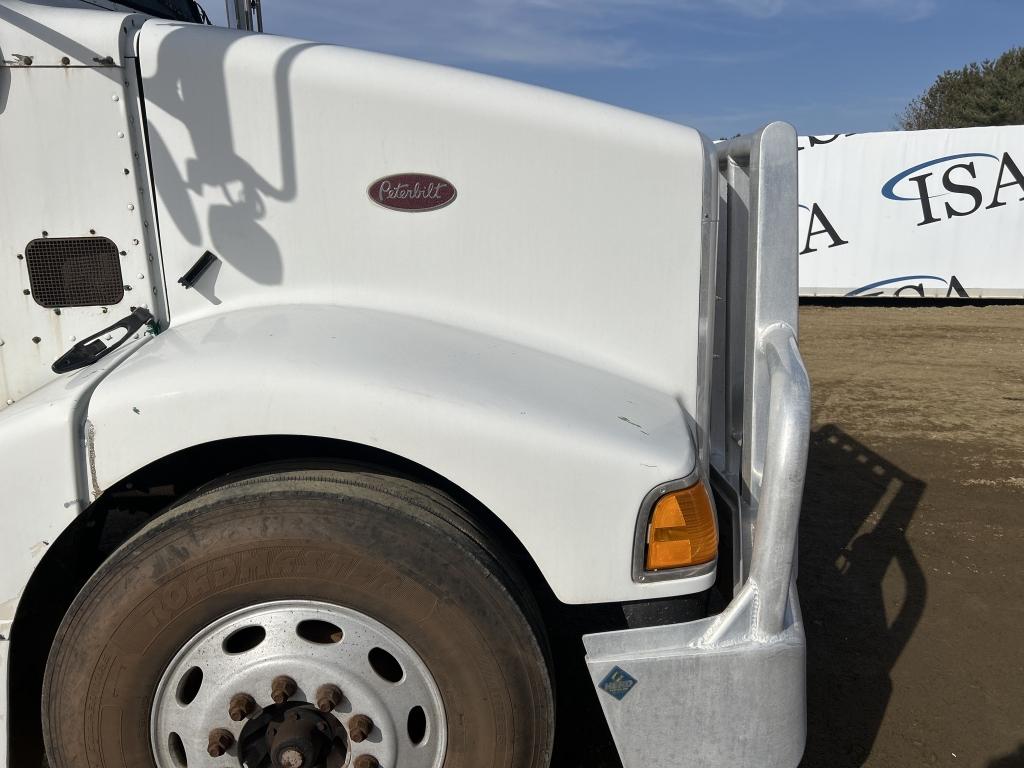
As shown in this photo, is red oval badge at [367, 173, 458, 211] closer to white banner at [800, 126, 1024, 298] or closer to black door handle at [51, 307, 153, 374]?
black door handle at [51, 307, 153, 374]

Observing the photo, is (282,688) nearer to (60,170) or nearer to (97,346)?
(97,346)

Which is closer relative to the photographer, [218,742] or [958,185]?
[218,742]

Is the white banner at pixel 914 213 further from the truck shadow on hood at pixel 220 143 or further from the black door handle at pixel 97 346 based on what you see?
the black door handle at pixel 97 346

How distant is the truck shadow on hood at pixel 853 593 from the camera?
9.04ft

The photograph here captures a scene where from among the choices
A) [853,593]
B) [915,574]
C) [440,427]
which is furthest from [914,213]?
[440,427]

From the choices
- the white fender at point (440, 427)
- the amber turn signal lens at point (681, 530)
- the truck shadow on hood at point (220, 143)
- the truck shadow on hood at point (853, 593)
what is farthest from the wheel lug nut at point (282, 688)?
the truck shadow on hood at point (853, 593)

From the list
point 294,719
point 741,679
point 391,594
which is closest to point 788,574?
point 741,679

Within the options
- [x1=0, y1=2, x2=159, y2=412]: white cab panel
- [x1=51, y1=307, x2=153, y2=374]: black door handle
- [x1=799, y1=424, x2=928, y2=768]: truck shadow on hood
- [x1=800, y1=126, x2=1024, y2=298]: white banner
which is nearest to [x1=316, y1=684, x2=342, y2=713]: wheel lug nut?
[x1=51, y1=307, x2=153, y2=374]: black door handle

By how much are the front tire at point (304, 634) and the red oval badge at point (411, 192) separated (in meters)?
0.76

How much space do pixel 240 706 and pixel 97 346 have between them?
3.17 ft

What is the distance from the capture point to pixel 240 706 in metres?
1.85

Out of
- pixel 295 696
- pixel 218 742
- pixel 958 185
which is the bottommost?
pixel 218 742

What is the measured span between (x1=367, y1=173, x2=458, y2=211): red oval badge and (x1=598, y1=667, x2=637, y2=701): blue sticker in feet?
4.26

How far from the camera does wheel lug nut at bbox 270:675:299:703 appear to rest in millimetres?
1829
